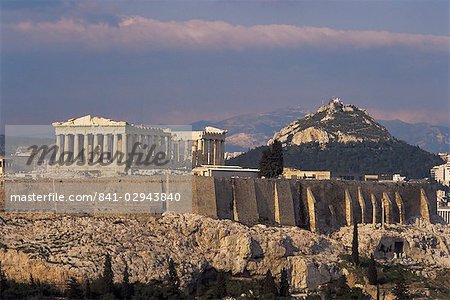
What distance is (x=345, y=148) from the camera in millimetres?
135625

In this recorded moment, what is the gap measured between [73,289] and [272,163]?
77.3ft

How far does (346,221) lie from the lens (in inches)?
3265

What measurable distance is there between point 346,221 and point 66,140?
55.5ft

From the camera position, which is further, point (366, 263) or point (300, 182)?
point (300, 182)

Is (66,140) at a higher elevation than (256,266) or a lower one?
higher

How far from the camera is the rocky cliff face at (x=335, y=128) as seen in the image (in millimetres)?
138375

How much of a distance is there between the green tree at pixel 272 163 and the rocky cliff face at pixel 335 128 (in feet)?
165

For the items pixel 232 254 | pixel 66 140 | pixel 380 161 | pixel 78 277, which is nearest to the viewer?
pixel 78 277

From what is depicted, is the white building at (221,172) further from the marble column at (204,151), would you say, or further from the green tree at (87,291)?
the green tree at (87,291)

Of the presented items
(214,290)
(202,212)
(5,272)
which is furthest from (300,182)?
(5,272)

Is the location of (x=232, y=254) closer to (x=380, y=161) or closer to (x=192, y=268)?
(x=192, y=268)

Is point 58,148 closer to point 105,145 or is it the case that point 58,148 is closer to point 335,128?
point 105,145

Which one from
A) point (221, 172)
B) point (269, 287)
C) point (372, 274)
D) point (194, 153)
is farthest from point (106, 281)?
point (194, 153)

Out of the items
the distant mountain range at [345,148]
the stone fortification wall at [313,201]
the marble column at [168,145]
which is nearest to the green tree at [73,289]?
the stone fortification wall at [313,201]
